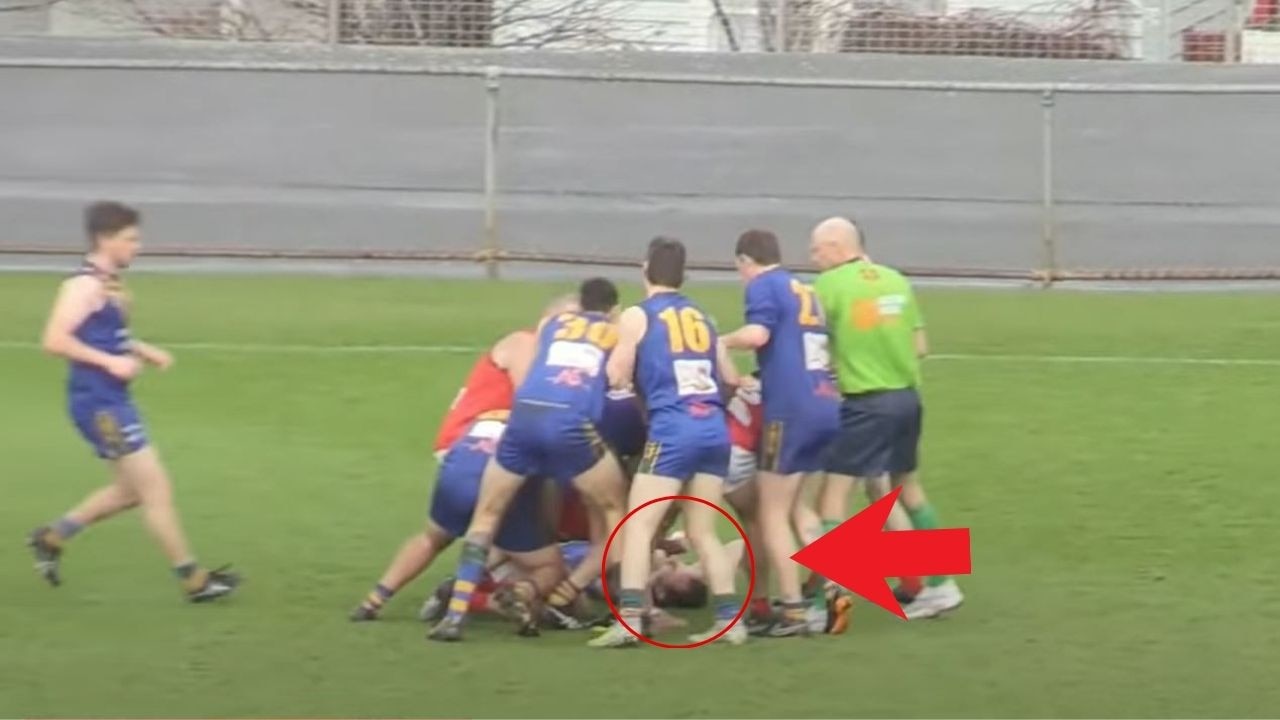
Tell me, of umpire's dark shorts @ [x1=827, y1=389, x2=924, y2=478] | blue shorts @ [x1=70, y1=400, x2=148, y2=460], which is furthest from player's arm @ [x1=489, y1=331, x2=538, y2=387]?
blue shorts @ [x1=70, y1=400, x2=148, y2=460]

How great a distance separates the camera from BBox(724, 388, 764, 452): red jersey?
29.5 ft

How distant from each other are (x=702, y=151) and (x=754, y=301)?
1370cm

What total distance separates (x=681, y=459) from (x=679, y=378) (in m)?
0.31

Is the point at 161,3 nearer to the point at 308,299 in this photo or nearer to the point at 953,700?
the point at 308,299

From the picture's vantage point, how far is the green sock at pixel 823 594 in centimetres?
Result: 902

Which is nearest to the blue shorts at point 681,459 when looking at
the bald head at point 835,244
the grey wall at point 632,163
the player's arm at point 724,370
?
the player's arm at point 724,370

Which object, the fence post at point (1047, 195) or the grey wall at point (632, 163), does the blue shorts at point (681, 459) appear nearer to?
the fence post at point (1047, 195)

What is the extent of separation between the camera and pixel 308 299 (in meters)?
18.7

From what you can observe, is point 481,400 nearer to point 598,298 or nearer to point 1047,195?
point 598,298

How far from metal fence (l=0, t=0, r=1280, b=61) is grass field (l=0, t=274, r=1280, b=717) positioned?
6548mm

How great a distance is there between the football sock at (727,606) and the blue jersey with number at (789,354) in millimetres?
726

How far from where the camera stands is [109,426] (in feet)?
29.6

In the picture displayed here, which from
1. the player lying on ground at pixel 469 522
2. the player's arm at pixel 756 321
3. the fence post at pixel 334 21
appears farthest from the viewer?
the fence post at pixel 334 21

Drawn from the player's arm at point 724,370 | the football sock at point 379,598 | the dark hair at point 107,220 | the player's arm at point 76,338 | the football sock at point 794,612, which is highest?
the dark hair at point 107,220
